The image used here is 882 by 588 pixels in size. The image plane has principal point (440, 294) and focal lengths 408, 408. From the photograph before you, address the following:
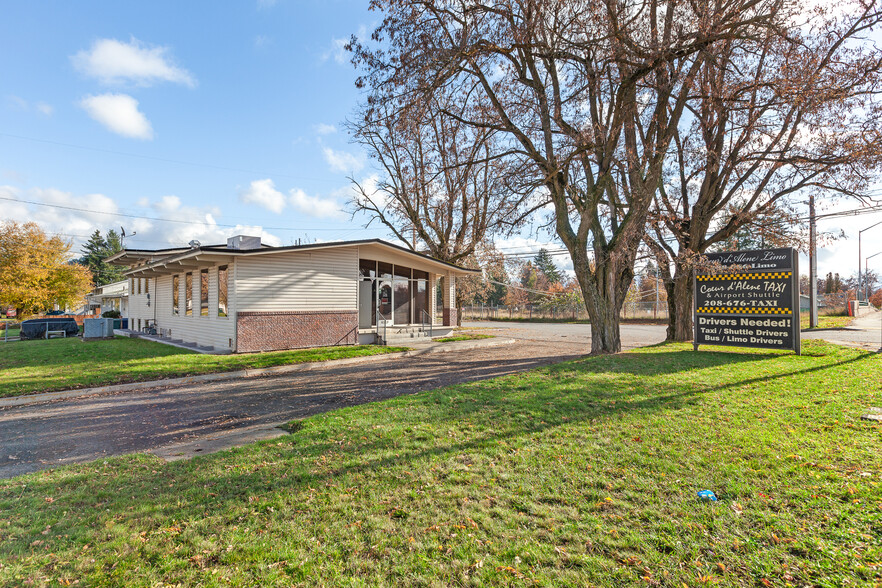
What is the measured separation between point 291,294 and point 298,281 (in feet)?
1.76

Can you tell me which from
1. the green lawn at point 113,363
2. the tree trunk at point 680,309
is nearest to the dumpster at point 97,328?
the green lawn at point 113,363

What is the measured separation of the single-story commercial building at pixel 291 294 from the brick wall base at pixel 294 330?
0.11ft

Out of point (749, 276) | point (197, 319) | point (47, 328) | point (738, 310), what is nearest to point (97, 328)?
point (47, 328)

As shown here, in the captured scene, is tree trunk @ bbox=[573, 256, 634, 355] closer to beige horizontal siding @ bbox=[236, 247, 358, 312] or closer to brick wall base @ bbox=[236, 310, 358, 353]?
beige horizontal siding @ bbox=[236, 247, 358, 312]

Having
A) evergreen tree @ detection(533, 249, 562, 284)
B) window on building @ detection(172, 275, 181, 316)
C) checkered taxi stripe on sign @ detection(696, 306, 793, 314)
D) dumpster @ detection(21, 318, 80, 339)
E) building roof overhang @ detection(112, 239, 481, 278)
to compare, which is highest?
evergreen tree @ detection(533, 249, 562, 284)

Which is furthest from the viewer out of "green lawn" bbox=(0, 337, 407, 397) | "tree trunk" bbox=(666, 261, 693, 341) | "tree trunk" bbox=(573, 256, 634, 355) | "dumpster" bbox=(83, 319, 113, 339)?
"dumpster" bbox=(83, 319, 113, 339)

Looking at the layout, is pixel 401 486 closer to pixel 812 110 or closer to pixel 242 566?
pixel 242 566

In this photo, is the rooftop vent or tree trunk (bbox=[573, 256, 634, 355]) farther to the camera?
the rooftop vent

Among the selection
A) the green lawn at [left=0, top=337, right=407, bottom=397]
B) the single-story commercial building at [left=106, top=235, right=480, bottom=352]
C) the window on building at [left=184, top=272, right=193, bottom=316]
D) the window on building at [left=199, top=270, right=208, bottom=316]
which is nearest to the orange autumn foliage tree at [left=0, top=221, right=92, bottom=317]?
the single-story commercial building at [left=106, top=235, right=480, bottom=352]

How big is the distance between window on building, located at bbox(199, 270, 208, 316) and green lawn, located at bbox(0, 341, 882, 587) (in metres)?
12.2

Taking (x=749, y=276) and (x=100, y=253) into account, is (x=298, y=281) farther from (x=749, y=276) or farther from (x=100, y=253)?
(x=100, y=253)

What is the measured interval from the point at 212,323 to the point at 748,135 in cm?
1915

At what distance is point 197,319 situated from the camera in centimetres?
1595

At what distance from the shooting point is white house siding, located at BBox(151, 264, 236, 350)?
13.7m
